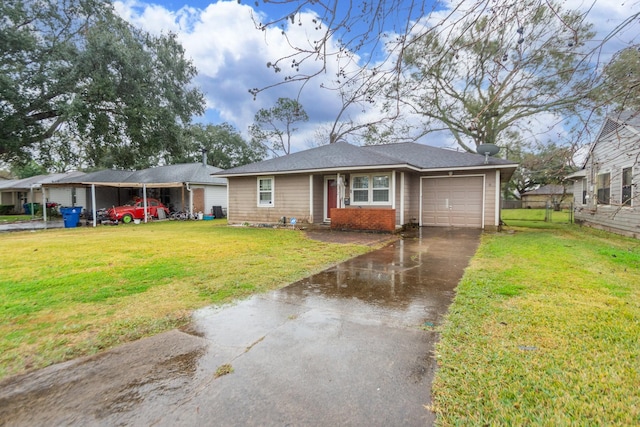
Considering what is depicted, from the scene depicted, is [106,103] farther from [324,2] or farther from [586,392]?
[586,392]

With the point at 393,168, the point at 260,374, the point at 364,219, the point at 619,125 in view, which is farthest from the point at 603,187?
the point at 260,374

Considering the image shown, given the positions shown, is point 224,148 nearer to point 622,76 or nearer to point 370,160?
point 370,160

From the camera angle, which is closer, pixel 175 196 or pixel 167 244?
pixel 167 244

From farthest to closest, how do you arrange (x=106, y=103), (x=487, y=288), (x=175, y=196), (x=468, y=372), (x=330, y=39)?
(x=175, y=196)
(x=106, y=103)
(x=487, y=288)
(x=330, y=39)
(x=468, y=372)

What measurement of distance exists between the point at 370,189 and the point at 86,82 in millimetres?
12855

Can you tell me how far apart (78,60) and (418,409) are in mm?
16716

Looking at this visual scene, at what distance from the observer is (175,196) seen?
21.6 metres

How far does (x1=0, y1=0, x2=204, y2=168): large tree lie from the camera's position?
1227 cm

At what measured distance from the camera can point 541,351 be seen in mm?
2488

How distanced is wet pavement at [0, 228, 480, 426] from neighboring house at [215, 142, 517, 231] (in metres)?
7.94

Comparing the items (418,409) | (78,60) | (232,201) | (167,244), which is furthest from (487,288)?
(78,60)

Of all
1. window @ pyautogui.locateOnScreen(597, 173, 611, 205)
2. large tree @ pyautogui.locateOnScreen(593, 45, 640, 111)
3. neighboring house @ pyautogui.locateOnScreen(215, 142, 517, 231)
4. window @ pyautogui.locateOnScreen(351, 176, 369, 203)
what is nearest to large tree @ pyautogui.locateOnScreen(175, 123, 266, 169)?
neighboring house @ pyautogui.locateOnScreen(215, 142, 517, 231)

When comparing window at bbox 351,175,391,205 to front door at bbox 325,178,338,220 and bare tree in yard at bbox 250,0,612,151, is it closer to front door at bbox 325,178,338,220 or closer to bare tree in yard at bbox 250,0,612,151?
front door at bbox 325,178,338,220

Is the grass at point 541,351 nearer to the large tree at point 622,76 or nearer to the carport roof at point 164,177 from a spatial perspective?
the large tree at point 622,76
